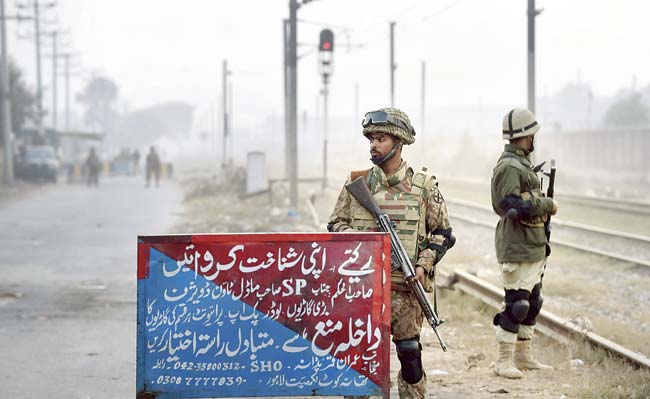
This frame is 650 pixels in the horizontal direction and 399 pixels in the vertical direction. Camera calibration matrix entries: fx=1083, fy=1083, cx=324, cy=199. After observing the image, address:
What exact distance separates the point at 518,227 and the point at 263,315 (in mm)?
2371

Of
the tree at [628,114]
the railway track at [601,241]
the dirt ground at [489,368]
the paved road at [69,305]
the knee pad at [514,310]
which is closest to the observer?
the dirt ground at [489,368]

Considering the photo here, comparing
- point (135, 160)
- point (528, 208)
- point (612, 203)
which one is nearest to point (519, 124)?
point (528, 208)

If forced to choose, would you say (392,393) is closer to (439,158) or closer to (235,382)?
(235,382)

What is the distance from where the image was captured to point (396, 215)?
229 inches

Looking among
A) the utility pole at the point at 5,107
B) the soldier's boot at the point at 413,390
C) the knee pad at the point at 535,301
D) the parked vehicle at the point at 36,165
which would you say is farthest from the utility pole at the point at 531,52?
the parked vehicle at the point at 36,165

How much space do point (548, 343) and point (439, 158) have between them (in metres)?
63.9

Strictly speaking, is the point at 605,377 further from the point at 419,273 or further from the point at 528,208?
the point at 419,273

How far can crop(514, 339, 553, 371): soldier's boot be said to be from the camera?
7555mm

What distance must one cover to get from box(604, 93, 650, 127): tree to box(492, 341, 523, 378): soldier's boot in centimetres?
7470

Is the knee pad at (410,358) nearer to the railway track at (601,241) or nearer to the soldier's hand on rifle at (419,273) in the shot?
the soldier's hand on rifle at (419,273)

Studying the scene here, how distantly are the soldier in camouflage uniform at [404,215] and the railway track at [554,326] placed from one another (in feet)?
7.04

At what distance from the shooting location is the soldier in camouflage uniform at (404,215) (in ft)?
19.0

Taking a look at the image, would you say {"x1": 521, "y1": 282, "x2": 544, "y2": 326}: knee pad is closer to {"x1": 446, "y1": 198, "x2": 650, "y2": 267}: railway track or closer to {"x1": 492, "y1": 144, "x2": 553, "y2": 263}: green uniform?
{"x1": 492, "y1": 144, "x2": 553, "y2": 263}: green uniform

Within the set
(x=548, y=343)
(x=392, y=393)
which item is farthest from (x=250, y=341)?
(x=548, y=343)
